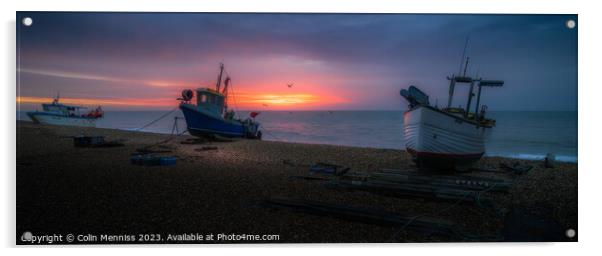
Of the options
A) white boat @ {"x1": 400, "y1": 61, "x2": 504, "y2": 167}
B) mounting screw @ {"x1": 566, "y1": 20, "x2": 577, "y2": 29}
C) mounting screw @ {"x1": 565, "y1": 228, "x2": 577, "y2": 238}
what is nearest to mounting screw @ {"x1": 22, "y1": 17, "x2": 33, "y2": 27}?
white boat @ {"x1": 400, "y1": 61, "x2": 504, "y2": 167}

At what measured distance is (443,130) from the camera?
30.2ft

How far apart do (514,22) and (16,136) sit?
32.0 ft

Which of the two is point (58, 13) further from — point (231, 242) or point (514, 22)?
point (514, 22)

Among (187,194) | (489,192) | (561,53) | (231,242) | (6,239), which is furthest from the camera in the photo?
(489,192)

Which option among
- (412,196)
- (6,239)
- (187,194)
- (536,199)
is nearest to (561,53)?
(536,199)

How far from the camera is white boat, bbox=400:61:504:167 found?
30.0ft

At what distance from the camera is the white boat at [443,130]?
30.0 feet

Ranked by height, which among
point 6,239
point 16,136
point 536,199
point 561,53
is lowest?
point 6,239

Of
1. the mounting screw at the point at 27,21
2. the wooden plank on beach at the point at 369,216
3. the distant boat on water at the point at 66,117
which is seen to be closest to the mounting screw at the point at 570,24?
the wooden plank on beach at the point at 369,216

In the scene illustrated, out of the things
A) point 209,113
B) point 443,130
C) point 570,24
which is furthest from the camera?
point 209,113

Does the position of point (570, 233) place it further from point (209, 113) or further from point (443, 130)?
point (209, 113)

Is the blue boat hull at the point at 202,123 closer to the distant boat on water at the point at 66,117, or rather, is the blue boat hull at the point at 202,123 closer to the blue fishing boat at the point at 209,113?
the blue fishing boat at the point at 209,113

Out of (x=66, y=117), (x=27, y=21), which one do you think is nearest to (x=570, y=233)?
(x=27, y=21)

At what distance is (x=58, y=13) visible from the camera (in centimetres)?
588
